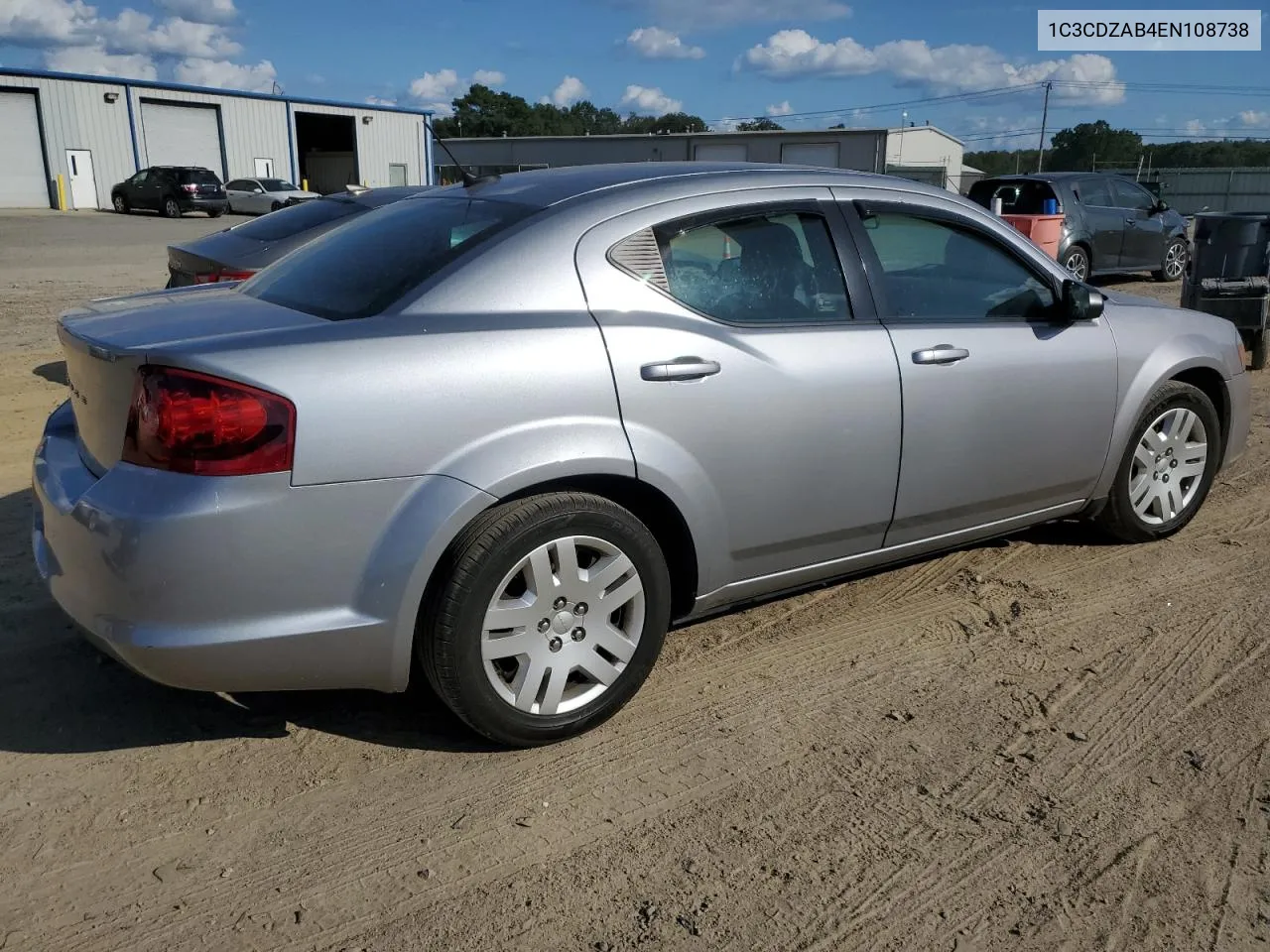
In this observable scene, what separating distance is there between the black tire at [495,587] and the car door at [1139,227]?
48.7 feet

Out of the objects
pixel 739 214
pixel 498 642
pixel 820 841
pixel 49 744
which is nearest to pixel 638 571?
pixel 498 642

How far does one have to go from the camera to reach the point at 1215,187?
38.1 metres

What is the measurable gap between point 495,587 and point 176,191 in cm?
3651

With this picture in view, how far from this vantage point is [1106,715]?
3379mm

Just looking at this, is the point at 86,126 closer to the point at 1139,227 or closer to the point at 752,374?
the point at 1139,227

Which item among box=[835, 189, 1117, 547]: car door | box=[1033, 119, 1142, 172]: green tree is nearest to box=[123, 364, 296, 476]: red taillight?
box=[835, 189, 1117, 547]: car door

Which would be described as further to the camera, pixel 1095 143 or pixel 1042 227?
pixel 1095 143

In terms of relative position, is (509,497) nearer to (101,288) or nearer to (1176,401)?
(1176,401)

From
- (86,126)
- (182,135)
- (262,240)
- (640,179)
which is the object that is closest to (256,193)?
(86,126)

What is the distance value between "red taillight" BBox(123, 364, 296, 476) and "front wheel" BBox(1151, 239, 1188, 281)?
1686cm

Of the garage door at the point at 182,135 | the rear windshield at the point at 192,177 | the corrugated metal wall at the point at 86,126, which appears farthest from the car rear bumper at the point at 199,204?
the garage door at the point at 182,135

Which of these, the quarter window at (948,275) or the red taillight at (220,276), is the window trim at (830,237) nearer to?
the quarter window at (948,275)

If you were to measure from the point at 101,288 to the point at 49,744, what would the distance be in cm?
1285

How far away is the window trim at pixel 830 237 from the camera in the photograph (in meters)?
3.43
